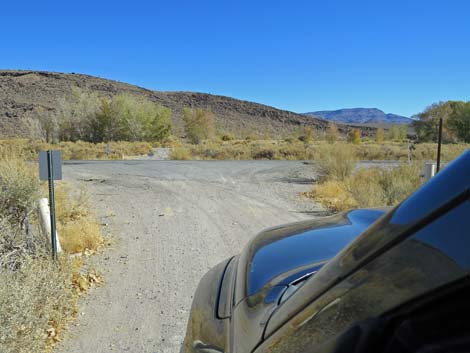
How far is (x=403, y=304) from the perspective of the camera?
2.75 ft

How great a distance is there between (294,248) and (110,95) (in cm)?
9480

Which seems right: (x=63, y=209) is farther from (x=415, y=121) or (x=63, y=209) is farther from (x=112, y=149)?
(x=415, y=121)

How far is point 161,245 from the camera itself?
696cm

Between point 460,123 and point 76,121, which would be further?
point 76,121

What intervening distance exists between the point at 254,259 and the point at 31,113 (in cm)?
8933

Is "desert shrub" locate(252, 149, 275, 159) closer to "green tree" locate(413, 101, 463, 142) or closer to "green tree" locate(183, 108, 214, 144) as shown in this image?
"green tree" locate(413, 101, 463, 142)

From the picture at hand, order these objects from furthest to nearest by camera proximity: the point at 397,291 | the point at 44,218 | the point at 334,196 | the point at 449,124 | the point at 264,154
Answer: the point at 449,124
the point at 264,154
the point at 334,196
the point at 44,218
the point at 397,291

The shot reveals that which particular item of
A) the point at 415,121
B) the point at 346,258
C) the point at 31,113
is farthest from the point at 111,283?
the point at 31,113

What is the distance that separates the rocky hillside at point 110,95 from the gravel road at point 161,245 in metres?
70.6

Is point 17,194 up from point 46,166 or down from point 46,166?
down

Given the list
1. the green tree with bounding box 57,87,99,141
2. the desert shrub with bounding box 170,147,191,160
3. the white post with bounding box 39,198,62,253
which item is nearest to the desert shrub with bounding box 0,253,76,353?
the white post with bounding box 39,198,62,253

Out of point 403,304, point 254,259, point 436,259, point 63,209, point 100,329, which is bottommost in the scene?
point 100,329

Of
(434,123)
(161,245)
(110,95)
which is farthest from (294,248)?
(110,95)

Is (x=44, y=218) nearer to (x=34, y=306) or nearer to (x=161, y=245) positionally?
(x=161, y=245)
